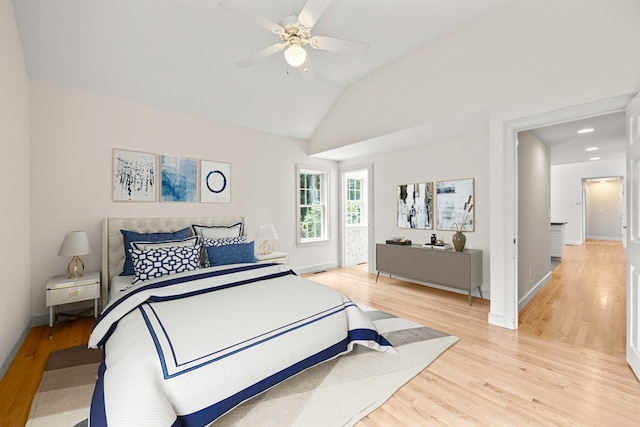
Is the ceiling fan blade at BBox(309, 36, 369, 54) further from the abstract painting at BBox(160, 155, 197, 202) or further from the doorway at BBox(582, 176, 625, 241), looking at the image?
the doorway at BBox(582, 176, 625, 241)

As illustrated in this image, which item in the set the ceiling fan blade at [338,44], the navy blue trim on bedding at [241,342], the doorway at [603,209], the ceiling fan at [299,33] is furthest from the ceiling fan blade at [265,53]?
the doorway at [603,209]

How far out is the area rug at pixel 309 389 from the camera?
1702 mm

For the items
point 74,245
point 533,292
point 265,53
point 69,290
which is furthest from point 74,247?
point 533,292

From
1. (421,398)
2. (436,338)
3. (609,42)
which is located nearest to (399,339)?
(436,338)

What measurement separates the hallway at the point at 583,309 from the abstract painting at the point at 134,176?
460cm

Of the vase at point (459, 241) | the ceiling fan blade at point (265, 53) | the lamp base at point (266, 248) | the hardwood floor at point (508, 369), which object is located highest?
the ceiling fan blade at point (265, 53)

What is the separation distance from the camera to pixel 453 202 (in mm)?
4238

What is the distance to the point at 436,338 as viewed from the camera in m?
2.72

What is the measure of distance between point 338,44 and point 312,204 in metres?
3.45

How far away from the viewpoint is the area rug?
1702mm

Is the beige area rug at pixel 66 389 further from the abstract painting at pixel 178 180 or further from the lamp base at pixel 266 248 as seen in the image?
the lamp base at pixel 266 248

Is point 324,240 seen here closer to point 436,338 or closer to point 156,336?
point 436,338

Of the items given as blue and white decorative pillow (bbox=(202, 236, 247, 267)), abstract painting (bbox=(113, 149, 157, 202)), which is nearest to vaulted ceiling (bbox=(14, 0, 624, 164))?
abstract painting (bbox=(113, 149, 157, 202))

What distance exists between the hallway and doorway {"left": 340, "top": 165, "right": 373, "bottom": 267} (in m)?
3.18
